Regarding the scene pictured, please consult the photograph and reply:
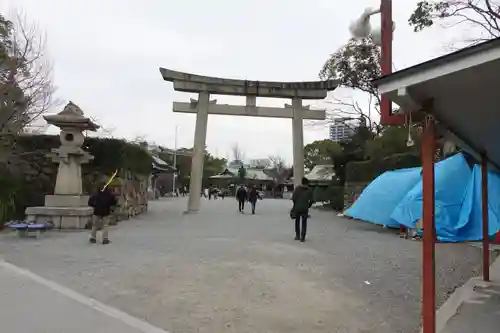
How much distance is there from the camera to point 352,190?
2652 cm

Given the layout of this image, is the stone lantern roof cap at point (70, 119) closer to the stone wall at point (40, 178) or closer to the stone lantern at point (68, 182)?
the stone lantern at point (68, 182)

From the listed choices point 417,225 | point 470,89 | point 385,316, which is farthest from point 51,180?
Result: point 470,89

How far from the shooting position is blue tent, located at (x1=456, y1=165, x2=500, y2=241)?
13641mm

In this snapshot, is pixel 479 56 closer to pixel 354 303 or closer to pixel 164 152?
pixel 354 303

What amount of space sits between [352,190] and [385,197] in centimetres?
960

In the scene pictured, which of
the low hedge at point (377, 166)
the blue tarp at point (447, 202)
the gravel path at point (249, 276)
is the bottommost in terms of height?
the gravel path at point (249, 276)

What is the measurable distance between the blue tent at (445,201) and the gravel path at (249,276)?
3.14 ft

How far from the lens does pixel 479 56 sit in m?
3.82

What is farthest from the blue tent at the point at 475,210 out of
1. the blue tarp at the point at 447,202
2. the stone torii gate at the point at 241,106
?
the stone torii gate at the point at 241,106

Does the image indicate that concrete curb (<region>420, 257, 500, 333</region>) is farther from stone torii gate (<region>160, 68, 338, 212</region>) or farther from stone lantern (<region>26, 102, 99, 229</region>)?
stone torii gate (<region>160, 68, 338, 212</region>)

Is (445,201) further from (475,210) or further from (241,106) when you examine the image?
(241,106)

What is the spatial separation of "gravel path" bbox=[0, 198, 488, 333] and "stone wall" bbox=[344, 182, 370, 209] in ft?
35.7

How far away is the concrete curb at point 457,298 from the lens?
19.1 feet

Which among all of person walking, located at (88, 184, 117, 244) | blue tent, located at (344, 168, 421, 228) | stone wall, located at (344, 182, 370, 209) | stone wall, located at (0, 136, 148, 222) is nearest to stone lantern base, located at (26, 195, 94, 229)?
stone wall, located at (0, 136, 148, 222)
